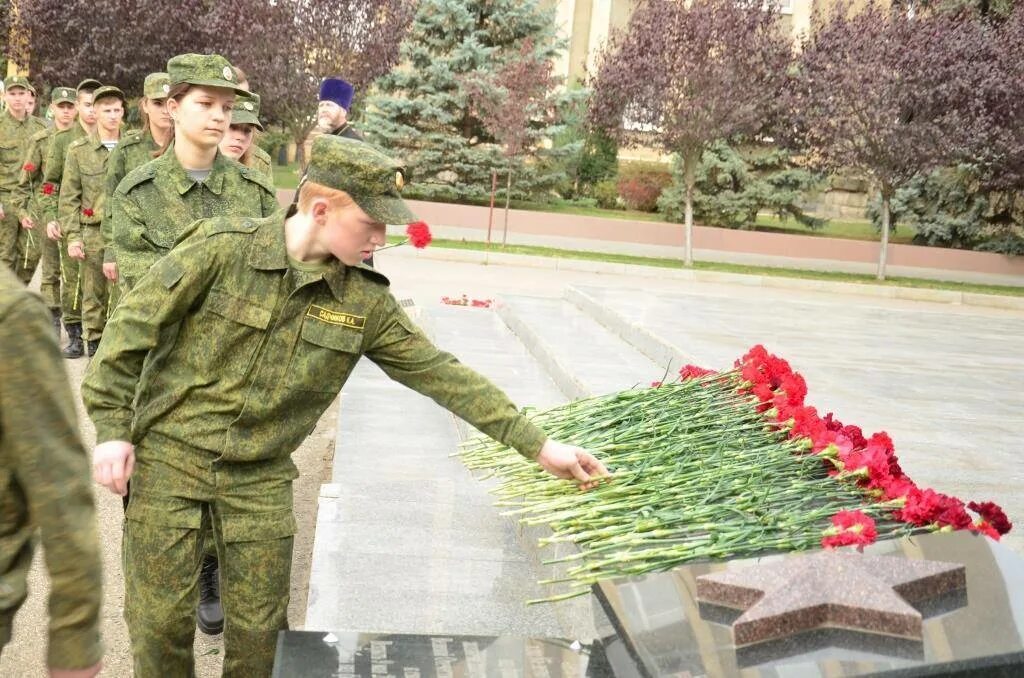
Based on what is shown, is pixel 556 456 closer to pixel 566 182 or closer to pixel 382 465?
pixel 382 465

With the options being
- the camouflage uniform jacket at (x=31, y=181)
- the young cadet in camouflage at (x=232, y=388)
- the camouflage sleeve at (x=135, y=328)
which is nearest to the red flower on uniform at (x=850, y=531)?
the young cadet in camouflage at (x=232, y=388)

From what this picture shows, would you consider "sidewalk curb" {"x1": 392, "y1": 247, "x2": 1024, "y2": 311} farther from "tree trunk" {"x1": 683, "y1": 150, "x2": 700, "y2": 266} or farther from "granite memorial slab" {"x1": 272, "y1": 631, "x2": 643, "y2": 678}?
"granite memorial slab" {"x1": 272, "y1": 631, "x2": 643, "y2": 678}

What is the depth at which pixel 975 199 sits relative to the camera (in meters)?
28.5

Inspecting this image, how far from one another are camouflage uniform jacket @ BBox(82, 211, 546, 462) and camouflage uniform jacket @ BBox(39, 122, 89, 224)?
24.3 ft

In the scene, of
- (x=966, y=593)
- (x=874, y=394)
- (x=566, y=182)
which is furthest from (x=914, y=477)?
(x=566, y=182)

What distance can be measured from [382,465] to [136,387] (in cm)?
290

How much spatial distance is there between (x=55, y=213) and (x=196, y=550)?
24.8 ft

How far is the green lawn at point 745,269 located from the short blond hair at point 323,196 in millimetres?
19313

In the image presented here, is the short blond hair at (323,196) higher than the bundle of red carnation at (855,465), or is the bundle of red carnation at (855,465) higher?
the short blond hair at (323,196)

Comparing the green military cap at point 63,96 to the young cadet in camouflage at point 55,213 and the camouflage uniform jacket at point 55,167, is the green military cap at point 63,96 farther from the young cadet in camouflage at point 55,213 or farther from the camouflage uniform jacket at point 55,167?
the camouflage uniform jacket at point 55,167

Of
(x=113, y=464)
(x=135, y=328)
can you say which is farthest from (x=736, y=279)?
(x=113, y=464)

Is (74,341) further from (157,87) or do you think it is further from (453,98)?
(453,98)

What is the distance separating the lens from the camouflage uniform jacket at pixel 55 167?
1005 centimetres

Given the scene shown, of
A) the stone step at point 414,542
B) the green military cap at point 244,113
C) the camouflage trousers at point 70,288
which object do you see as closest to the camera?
the stone step at point 414,542
